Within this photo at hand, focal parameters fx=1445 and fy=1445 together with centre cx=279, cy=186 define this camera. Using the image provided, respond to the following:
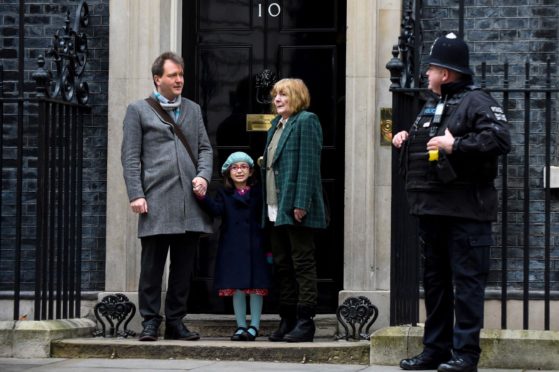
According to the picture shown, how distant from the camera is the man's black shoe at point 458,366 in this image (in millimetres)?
7457

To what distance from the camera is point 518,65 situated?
32.4 ft

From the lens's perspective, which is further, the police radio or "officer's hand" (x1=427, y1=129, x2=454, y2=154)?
the police radio

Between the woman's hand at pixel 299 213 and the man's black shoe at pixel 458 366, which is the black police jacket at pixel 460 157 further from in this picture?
the woman's hand at pixel 299 213

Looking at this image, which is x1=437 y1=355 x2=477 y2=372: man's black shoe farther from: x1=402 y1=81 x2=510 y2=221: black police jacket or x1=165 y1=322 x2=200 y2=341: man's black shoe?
x1=165 y1=322 x2=200 y2=341: man's black shoe

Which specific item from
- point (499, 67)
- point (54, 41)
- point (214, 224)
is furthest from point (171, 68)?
point (499, 67)

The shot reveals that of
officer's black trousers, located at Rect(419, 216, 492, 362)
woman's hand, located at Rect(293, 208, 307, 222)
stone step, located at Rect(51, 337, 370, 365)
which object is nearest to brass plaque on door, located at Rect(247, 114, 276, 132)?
woman's hand, located at Rect(293, 208, 307, 222)

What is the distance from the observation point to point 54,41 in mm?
9516

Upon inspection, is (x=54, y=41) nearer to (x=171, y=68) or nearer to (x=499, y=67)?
(x=171, y=68)

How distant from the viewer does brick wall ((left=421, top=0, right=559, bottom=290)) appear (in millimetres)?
9805

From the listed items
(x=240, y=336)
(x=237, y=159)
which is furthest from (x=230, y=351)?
(x=237, y=159)

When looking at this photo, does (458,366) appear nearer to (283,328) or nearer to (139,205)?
(283,328)

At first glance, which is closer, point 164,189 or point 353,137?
point 164,189

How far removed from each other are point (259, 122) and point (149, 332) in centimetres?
202

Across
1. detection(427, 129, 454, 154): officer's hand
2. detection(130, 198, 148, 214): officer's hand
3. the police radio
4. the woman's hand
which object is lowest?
the woman's hand
